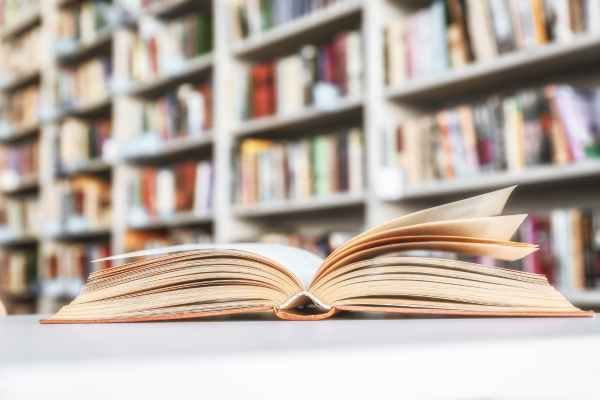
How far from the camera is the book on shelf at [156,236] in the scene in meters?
2.96

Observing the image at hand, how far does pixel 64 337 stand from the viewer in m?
0.39

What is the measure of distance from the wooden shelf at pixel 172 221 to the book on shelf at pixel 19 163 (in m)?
1.24

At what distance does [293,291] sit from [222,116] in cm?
212

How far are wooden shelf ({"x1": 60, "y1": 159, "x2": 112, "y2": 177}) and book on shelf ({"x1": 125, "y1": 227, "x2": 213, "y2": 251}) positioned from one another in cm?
41

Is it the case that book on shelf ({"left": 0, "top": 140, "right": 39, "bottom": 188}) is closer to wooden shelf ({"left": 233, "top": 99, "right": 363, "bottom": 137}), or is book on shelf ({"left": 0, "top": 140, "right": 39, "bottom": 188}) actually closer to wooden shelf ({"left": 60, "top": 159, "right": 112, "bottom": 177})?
wooden shelf ({"left": 60, "top": 159, "right": 112, "bottom": 177})

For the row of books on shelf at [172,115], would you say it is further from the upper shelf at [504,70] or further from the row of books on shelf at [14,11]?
the row of books on shelf at [14,11]

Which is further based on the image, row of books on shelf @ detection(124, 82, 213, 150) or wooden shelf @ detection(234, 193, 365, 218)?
row of books on shelf @ detection(124, 82, 213, 150)

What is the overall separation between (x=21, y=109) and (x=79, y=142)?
3.02 ft

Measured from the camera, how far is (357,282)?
0.57m

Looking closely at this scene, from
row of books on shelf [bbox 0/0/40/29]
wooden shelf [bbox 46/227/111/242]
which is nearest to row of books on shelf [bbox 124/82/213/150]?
wooden shelf [bbox 46/227/111/242]

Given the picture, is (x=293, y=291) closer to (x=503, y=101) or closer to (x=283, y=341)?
(x=283, y=341)

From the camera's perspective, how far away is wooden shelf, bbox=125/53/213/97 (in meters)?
2.77

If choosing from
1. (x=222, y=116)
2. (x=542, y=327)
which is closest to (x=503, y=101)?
(x=222, y=116)

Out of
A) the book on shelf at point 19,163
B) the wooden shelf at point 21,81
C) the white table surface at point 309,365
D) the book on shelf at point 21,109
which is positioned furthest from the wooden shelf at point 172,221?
the white table surface at point 309,365
